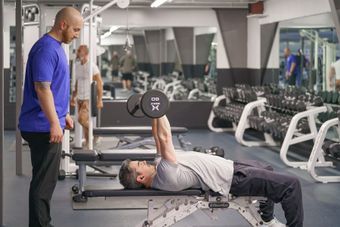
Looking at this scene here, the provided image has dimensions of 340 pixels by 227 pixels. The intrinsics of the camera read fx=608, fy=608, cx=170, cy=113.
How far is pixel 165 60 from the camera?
37.3 feet

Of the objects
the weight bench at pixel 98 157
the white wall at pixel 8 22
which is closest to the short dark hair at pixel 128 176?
the weight bench at pixel 98 157

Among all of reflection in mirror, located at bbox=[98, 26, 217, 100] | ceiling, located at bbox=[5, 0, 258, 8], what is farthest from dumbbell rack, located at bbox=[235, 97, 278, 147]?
reflection in mirror, located at bbox=[98, 26, 217, 100]

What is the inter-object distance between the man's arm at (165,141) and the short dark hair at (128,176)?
19 cm

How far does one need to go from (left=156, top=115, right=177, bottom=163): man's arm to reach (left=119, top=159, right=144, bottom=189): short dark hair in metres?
0.19

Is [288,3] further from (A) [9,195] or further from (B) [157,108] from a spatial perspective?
(B) [157,108]

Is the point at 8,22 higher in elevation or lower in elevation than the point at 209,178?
higher

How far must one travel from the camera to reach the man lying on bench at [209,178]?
3.26 meters

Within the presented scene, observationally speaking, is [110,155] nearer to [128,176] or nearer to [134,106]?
[134,106]

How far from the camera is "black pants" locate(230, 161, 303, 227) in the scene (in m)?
3.32

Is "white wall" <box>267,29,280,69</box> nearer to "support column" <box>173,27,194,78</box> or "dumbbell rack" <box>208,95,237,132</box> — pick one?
"dumbbell rack" <box>208,95,237,132</box>

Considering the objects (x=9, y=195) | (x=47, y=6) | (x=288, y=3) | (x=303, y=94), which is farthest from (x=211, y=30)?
(x=9, y=195)

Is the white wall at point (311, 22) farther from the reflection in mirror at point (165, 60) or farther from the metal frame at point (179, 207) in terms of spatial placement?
the metal frame at point (179, 207)

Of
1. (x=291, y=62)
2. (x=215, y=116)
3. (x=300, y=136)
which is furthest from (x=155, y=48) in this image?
(x=300, y=136)

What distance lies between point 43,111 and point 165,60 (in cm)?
828
